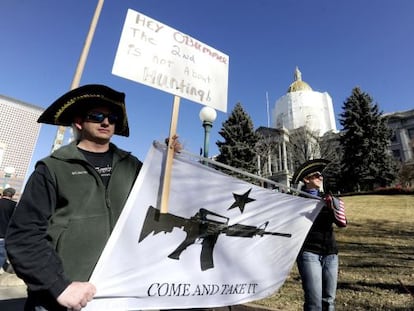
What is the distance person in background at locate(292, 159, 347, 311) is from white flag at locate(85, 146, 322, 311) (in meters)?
0.24

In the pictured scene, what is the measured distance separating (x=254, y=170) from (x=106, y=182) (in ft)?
102

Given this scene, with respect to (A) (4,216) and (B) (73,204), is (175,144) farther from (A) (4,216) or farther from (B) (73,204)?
(A) (4,216)

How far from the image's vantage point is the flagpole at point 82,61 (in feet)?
23.1

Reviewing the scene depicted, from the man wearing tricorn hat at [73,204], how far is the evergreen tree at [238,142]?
3077 cm

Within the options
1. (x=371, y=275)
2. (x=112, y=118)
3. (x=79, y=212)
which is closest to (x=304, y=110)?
(x=371, y=275)

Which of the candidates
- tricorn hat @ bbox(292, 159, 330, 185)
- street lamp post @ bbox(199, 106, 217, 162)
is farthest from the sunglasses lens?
street lamp post @ bbox(199, 106, 217, 162)

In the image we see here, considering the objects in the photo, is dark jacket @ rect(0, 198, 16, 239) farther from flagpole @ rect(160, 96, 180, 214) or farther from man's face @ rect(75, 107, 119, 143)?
flagpole @ rect(160, 96, 180, 214)

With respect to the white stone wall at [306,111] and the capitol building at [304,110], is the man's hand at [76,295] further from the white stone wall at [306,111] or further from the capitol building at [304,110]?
the white stone wall at [306,111]

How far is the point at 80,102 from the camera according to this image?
1.89 m

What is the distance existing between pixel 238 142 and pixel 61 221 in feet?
106

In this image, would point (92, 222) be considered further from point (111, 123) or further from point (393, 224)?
point (393, 224)

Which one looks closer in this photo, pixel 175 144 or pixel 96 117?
pixel 96 117

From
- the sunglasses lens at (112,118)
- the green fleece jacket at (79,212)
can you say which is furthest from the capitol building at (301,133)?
the green fleece jacket at (79,212)

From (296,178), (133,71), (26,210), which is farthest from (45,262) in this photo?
(296,178)
